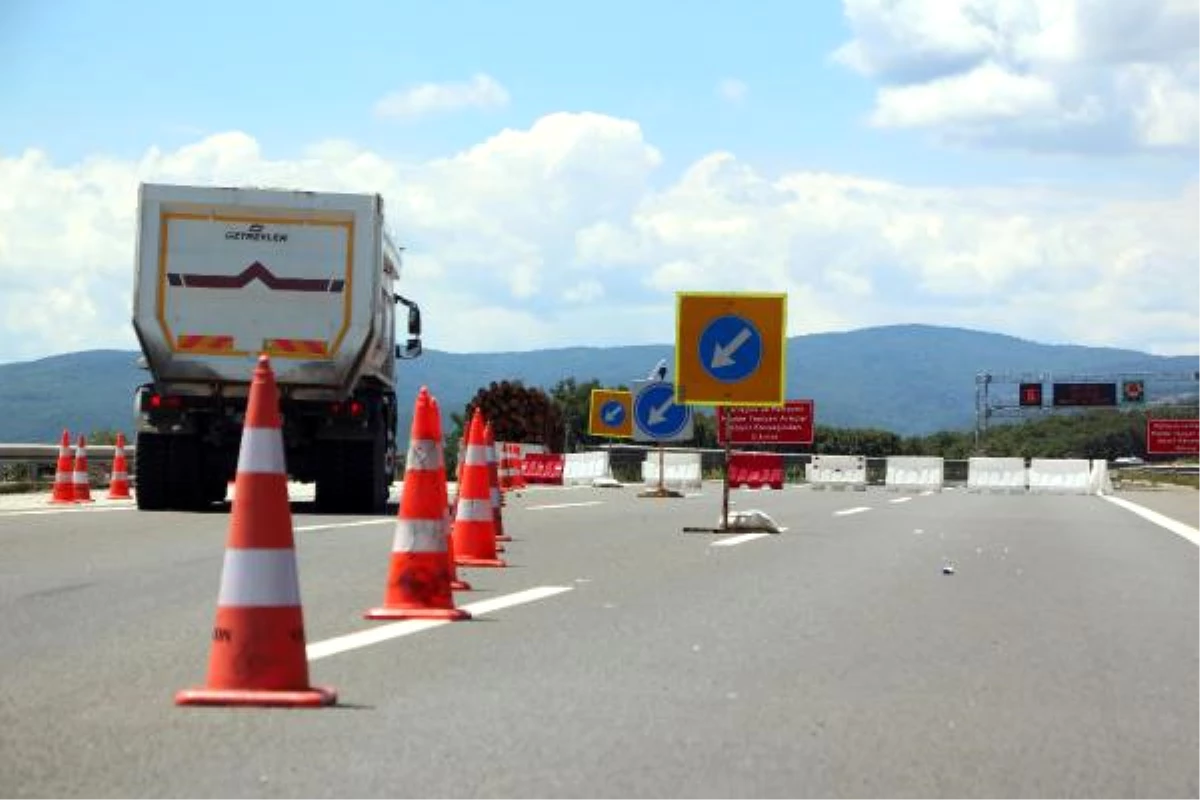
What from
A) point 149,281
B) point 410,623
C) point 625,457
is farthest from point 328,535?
point 625,457

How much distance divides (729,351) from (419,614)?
35.9ft

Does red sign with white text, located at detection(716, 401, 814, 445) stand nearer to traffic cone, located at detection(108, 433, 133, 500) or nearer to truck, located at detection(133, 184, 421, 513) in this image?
traffic cone, located at detection(108, 433, 133, 500)

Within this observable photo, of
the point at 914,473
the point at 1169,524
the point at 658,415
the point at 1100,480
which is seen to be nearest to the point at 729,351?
the point at 1169,524

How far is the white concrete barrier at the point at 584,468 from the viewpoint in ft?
159

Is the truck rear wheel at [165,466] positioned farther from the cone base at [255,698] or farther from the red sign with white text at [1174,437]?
the red sign with white text at [1174,437]

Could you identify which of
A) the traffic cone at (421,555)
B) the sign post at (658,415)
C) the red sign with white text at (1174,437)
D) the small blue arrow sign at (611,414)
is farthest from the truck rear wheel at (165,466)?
the red sign with white text at (1174,437)

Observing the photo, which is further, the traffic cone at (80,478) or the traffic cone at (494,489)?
the traffic cone at (80,478)

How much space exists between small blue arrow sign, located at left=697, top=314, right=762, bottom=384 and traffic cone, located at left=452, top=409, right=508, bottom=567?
273 inches

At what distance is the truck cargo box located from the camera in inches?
816

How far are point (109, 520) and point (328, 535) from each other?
333cm

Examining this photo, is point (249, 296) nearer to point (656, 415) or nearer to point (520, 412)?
point (656, 415)

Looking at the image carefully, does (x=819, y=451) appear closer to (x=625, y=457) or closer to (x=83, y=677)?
(x=625, y=457)

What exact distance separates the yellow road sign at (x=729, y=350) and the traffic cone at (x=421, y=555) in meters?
10.4

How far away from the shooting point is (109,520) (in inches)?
755
